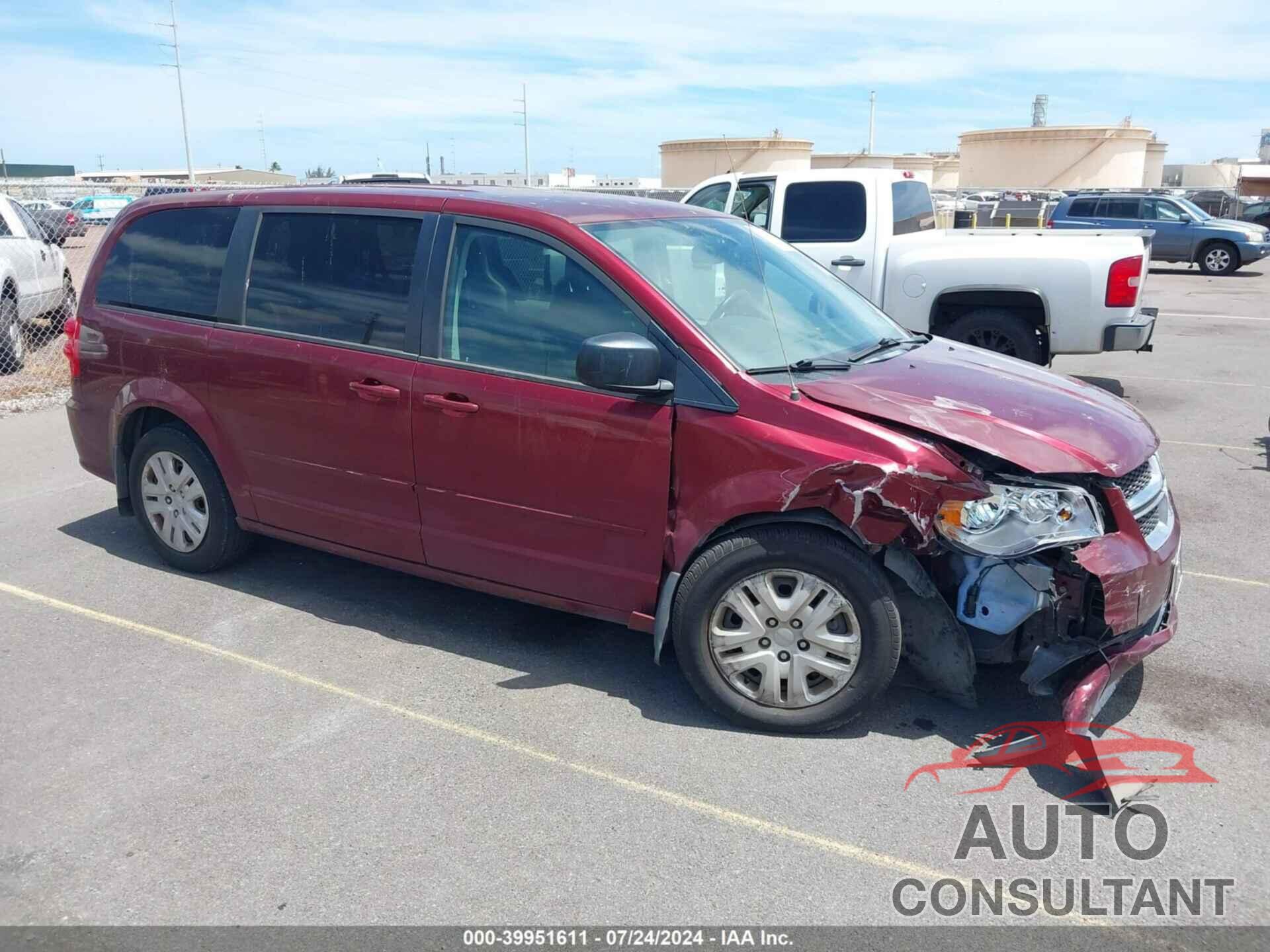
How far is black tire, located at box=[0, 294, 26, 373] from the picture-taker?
10945 millimetres

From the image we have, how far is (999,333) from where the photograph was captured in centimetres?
936

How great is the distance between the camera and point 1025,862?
10.4 feet

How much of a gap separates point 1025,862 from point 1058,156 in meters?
51.4

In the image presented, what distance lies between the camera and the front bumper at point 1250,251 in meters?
23.9

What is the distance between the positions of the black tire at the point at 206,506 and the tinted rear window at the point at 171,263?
25.4 inches

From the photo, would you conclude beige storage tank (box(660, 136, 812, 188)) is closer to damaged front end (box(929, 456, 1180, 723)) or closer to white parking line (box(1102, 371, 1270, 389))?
white parking line (box(1102, 371, 1270, 389))

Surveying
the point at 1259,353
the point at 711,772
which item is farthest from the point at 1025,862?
the point at 1259,353

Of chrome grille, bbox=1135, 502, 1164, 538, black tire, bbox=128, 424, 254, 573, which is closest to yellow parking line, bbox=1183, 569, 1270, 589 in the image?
chrome grille, bbox=1135, 502, 1164, 538

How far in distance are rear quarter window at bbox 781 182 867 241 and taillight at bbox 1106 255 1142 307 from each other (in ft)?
7.48

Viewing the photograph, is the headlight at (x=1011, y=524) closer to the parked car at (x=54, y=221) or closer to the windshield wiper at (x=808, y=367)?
the windshield wiper at (x=808, y=367)

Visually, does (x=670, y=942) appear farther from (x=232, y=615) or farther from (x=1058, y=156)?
(x=1058, y=156)

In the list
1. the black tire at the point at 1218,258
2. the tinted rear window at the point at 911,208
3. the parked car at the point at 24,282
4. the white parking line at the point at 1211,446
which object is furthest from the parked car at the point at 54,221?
the black tire at the point at 1218,258

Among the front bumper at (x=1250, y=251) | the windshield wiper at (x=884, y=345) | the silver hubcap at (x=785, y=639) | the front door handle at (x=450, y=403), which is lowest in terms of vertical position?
the silver hubcap at (x=785, y=639)

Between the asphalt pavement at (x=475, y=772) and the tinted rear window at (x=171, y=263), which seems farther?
the tinted rear window at (x=171, y=263)
